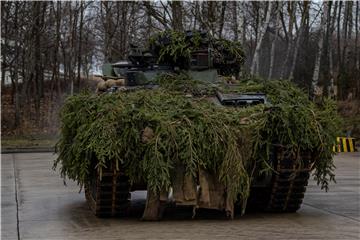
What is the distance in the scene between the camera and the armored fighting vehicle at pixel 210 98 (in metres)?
7.66

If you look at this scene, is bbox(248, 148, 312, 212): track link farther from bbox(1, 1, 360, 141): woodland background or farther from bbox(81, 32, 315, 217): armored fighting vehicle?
bbox(1, 1, 360, 141): woodland background

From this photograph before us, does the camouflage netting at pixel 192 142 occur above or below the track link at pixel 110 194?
above

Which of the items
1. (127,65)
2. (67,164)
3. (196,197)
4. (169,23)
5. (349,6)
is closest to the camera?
(196,197)

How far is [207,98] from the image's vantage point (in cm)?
850

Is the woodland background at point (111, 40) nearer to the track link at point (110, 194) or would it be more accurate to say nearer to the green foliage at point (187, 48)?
the green foliage at point (187, 48)

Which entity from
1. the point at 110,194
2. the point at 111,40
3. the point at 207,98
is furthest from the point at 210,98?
the point at 111,40

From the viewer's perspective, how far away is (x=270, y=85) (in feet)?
29.1

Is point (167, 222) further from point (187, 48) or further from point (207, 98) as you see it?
point (187, 48)

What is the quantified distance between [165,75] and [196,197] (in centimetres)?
→ 233

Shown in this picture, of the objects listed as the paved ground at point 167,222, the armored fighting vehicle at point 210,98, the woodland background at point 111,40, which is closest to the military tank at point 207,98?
the armored fighting vehicle at point 210,98

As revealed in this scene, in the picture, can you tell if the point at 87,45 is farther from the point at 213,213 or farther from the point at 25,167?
the point at 213,213

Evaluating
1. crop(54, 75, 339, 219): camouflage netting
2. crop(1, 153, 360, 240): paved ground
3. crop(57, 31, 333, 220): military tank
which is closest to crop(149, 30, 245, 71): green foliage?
crop(57, 31, 333, 220): military tank

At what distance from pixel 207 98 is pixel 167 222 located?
1688 millimetres

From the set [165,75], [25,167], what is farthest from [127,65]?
[25,167]
